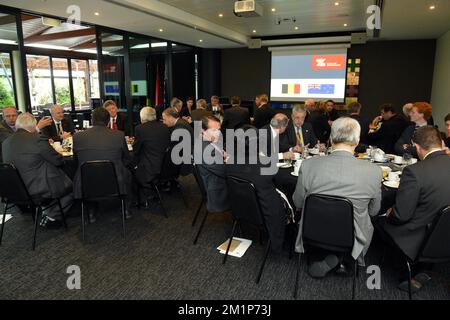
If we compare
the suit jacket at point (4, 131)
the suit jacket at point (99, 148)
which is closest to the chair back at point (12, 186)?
the suit jacket at point (99, 148)

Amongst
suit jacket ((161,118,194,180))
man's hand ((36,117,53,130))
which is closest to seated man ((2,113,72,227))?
suit jacket ((161,118,194,180))

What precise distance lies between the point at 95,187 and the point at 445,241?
2.98 metres

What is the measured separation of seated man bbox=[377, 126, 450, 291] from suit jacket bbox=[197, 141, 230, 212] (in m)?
1.45

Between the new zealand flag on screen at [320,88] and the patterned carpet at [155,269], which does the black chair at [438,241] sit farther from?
the new zealand flag on screen at [320,88]

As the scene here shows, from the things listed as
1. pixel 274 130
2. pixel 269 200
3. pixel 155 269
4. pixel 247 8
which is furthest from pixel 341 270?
pixel 247 8

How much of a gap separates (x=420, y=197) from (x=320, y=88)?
8.31 meters

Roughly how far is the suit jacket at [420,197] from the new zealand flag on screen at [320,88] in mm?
8096

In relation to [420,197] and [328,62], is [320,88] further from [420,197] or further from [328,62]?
[420,197]

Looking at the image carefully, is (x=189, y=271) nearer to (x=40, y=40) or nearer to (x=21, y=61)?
(x=21, y=61)

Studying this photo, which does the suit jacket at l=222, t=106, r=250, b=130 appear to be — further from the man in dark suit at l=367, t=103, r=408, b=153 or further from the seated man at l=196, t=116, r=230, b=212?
the seated man at l=196, t=116, r=230, b=212

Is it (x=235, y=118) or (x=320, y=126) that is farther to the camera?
(x=235, y=118)

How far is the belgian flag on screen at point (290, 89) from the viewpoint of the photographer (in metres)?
Result: 10.3

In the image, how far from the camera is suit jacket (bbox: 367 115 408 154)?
4641mm

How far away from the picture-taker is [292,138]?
172 inches
